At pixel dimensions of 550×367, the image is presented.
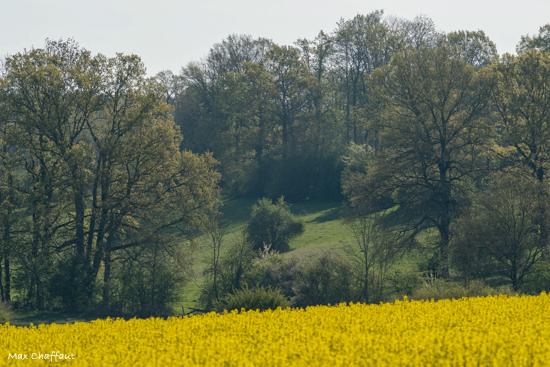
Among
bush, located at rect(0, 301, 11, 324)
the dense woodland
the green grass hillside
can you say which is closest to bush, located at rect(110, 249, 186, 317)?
the dense woodland

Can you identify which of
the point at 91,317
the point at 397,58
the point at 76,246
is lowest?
the point at 91,317

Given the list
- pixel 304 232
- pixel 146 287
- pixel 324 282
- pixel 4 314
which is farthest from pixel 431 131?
pixel 4 314

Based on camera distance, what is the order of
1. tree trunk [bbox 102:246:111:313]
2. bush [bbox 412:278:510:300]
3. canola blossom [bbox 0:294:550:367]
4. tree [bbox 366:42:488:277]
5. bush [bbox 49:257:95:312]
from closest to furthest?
canola blossom [bbox 0:294:550:367], bush [bbox 412:278:510:300], tree trunk [bbox 102:246:111:313], bush [bbox 49:257:95:312], tree [bbox 366:42:488:277]

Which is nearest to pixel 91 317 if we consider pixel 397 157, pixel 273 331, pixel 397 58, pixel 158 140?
pixel 158 140

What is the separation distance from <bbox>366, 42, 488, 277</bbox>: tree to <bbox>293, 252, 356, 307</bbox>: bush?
7302mm

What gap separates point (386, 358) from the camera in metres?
14.3

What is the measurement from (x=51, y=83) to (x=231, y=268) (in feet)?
47.6

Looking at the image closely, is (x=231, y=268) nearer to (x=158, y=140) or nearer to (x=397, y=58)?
(x=158, y=140)

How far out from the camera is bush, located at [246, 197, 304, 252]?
2334 inches

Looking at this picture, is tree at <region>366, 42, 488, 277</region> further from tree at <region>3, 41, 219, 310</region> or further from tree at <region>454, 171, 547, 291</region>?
tree at <region>3, 41, 219, 310</region>

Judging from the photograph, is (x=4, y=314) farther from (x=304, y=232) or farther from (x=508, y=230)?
(x=304, y=232)

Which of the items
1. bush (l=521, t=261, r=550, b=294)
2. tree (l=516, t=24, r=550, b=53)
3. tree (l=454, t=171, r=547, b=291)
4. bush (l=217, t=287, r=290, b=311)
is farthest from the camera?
tree (l=516, t=24, r=550, b=53)

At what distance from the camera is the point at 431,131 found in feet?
159

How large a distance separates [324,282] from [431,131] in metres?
13.2
